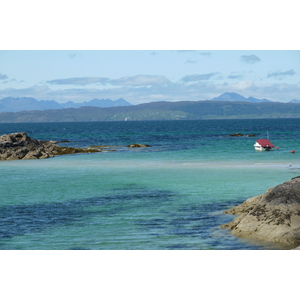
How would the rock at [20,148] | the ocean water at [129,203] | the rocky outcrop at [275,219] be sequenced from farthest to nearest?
the rock at [20,148]
the ocean water at [129,203]
the rocky outcrop at [275,219]

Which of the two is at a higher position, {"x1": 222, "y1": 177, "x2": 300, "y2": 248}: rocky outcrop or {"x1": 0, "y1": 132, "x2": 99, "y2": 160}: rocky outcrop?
{"x1": 0, "y1": 132, "x2": 99, "y2": 160}: rocky outcrop

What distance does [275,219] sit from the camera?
1862 centimetres

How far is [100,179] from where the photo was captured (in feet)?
124

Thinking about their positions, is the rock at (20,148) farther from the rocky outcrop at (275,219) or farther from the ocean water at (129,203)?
the rocky outcrop at (275,219)

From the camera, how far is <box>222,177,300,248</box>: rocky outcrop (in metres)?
17.9

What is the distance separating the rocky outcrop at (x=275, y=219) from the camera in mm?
17891

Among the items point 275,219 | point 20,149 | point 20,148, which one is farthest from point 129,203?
point 20,148

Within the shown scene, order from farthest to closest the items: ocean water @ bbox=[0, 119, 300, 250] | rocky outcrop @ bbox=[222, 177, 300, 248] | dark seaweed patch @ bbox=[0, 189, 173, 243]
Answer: dark seaweed patch @ bbox=[0, 189, 173, 243], ocean water @ bbox=[0, 119, 300, 250], rocky outcrop @ bbox=[222, 177, 300, 248]

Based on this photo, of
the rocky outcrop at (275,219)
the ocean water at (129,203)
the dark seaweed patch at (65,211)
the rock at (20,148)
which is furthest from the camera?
the rock at (20,148)

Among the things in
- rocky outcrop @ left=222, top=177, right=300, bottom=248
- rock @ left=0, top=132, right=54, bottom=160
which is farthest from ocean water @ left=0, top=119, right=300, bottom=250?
rock @ left=0, top=132, right=54, bottom=160

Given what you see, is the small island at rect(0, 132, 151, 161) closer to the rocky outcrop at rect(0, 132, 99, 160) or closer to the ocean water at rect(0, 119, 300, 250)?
the rocky outcrop at rect(0, 132, 99, 160)

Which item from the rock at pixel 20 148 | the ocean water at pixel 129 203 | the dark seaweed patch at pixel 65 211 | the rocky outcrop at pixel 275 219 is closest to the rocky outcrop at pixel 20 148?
the rock at pixel 20 148

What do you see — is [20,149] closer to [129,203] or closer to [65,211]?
[129,203]

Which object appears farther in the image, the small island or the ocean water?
the small island
